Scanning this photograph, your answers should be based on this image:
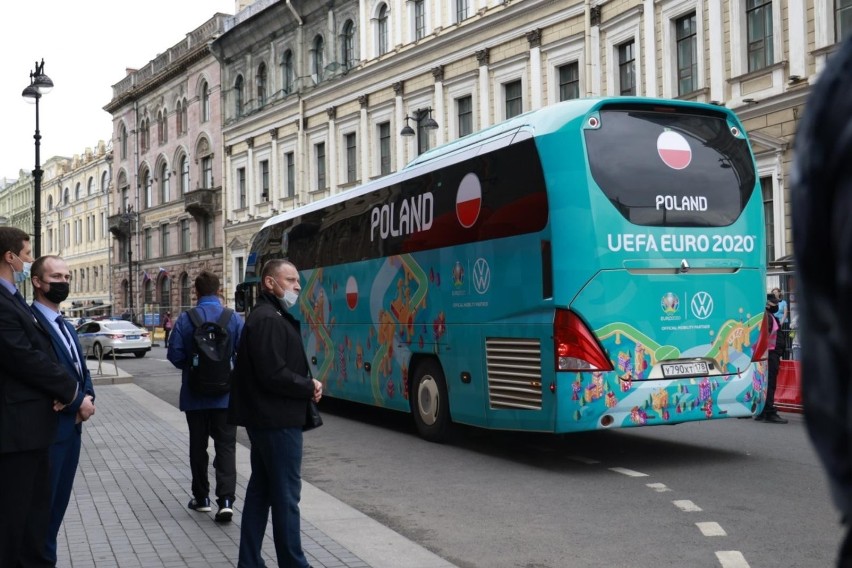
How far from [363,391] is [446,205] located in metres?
3.82

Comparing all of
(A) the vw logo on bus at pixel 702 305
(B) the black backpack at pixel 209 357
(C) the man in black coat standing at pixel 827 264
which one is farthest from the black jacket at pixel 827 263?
(A) the vw logo on bus at pixel 702 305

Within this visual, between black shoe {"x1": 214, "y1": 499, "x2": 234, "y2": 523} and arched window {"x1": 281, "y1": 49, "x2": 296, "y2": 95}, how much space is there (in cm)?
4012

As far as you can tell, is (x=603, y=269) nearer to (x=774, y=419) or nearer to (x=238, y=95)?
(x=774, y=419)

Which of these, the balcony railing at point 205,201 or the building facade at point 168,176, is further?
the building facade at point 168,176

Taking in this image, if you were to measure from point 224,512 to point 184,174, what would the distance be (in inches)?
2130

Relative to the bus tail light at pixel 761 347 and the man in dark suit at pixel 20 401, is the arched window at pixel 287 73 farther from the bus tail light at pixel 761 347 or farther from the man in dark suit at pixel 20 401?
the man in dark suit at pixel 20 401

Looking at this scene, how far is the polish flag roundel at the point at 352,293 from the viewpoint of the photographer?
49.1 ft

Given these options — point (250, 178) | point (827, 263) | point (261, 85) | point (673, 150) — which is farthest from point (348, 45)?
point (827, 263)

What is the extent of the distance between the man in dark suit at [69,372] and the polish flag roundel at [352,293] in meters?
8.99

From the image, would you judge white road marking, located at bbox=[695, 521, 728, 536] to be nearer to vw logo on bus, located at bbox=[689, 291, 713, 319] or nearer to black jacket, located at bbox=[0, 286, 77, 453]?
vw logo on bus, located at bbox=[689, 291, 713, 319]

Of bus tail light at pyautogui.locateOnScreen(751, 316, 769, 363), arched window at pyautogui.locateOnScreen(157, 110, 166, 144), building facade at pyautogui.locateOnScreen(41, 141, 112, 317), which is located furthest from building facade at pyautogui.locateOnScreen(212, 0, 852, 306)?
building facade at pyautogui.locateOnScreen(41, 141, 112, 317)

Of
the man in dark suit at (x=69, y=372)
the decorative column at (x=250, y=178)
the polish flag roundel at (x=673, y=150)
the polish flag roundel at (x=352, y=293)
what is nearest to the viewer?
the man in dark suit at (x=69, y=372)

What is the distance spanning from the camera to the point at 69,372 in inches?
218

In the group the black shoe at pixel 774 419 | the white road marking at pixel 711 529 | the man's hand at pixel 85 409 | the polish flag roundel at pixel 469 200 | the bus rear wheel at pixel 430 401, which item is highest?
the polish flag roundel at pixel 469 200
